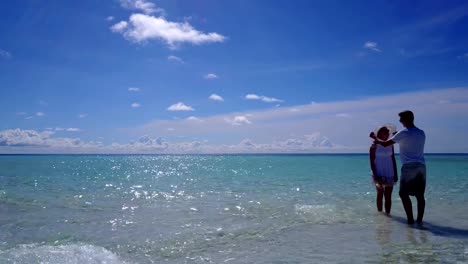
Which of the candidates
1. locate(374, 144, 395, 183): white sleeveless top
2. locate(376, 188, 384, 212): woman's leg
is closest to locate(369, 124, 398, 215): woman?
locate(374, 144, 395, 183): white sleeveless top

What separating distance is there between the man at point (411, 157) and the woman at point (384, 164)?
1.21m

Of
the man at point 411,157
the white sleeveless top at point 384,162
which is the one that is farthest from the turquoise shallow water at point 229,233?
the white sleeveless top at point 384,162

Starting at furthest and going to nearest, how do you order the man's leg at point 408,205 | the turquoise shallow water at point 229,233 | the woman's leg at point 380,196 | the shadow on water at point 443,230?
the woman's leg at point 380,196
the man's leg at point 408,205
the shadow on water at point 443,230
the turquoise shallow water at point 229,233

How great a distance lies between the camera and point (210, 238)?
25.5 feet

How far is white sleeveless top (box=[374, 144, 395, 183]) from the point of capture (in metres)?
9.96

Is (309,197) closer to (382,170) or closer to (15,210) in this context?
(382,170)

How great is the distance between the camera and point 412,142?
28.0 feet

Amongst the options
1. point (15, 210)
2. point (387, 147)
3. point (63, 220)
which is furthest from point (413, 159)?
point (15, 210)

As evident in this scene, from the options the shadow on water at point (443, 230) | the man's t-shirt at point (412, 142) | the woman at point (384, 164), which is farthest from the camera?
the woman at point (384, 164)

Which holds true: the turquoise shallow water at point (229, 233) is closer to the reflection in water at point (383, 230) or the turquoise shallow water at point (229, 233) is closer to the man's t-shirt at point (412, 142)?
the reflection in water at point (383, 230)

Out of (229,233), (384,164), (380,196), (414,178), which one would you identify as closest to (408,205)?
(414,178)

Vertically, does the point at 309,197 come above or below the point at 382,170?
below

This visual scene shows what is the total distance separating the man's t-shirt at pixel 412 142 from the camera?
8.48 meters

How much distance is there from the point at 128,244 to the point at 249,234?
8.09 feet
